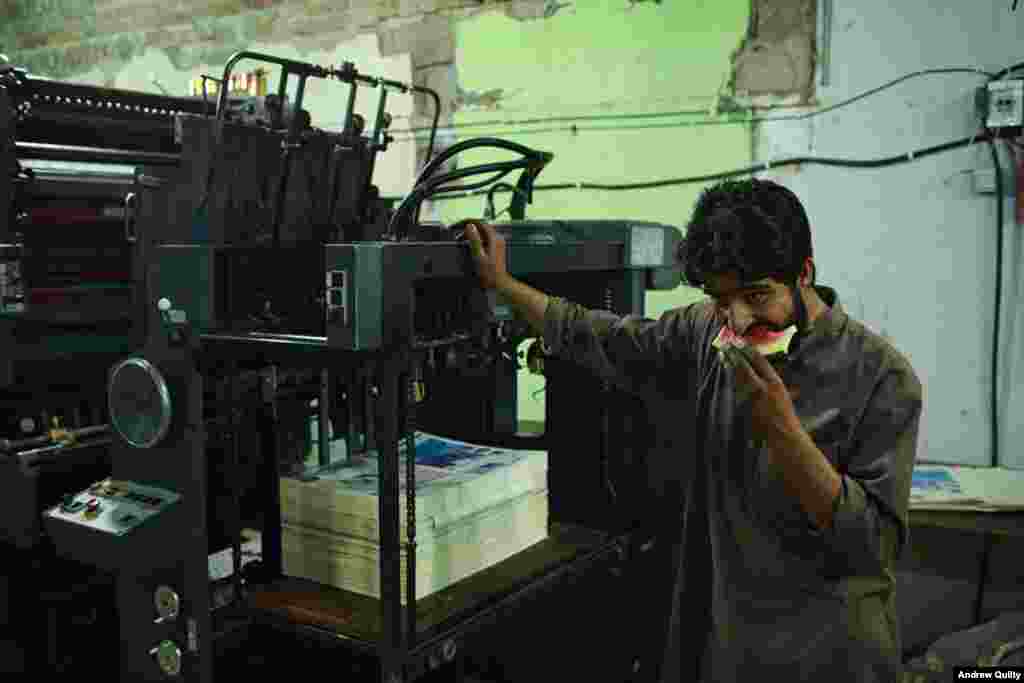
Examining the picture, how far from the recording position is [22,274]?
5.29 ft

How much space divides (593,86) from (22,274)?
1.62m

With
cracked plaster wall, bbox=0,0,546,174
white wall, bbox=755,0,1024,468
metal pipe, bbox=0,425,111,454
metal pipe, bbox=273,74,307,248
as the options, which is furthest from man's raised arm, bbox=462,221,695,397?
cracked plaster wall, bbox=0,0,546,174

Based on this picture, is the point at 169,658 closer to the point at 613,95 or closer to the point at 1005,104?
the point at 613,95

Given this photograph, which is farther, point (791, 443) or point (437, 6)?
point (437, 6)

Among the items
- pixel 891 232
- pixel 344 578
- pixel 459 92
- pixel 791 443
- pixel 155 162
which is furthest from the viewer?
pixel 459 92

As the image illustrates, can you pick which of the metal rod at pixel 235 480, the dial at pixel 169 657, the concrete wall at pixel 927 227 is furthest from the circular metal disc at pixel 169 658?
the concrete wall at pixel 927 227

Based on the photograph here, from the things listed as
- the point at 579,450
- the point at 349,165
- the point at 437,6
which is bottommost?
the point at 579,450

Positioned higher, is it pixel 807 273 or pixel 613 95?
pixel 613 95

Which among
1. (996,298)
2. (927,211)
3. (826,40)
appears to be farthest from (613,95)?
(996,298)

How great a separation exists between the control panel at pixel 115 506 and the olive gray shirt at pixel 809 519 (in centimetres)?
60

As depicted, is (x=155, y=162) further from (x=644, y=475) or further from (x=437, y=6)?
(x=437, y=6)

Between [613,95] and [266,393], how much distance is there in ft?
5.32

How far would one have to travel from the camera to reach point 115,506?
4.12ft

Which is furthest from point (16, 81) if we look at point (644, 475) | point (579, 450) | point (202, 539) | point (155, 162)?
point (644, 475)
